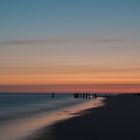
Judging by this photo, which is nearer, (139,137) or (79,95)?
(139,137)

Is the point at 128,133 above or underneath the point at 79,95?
underneath

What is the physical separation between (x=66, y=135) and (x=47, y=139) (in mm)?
1440

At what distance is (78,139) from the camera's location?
1644cm

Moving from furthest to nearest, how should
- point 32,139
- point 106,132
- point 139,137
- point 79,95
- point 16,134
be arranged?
point 79,95, point 16,134, point 106,132, point 32,139, point 139,137

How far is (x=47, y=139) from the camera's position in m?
17.0

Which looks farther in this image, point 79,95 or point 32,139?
point 79,95

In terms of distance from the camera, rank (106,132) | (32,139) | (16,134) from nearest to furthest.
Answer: (32,139) → (106,132) → (16,134)

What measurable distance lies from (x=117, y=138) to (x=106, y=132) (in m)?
2.25

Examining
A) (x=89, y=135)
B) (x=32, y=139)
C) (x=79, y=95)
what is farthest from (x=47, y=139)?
(x=79, y=95)

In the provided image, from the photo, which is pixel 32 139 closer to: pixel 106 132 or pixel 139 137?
pixel 106 132

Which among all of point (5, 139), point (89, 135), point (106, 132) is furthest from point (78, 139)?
point (5, 139)

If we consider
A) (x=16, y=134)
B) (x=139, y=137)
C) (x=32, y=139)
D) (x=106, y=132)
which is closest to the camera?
(x=139, y=137)

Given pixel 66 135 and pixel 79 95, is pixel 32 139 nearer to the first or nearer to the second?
pixel 66 135

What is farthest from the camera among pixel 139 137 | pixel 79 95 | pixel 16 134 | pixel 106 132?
pixel 79 95
